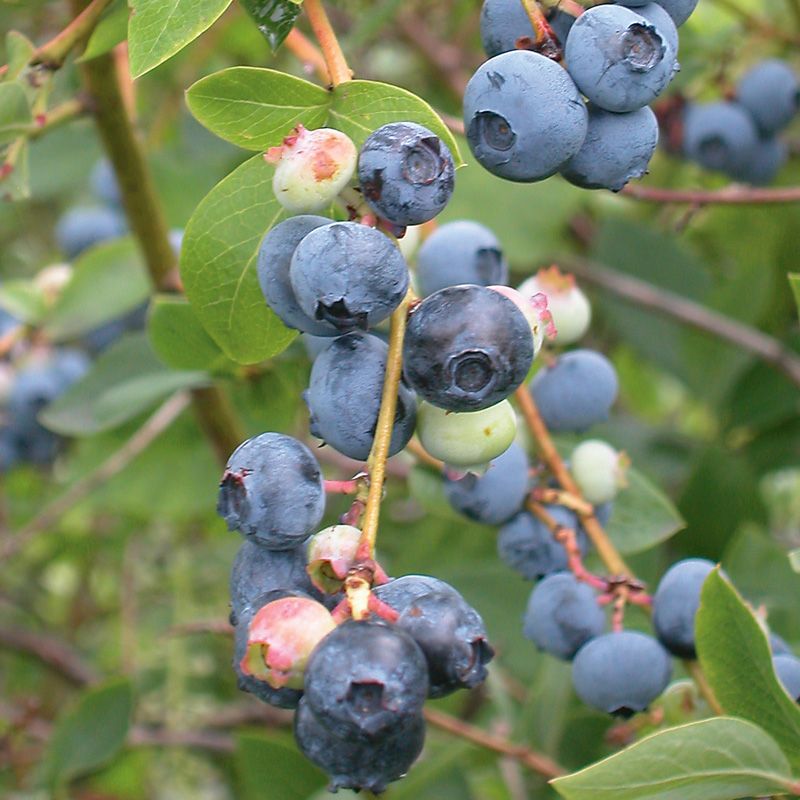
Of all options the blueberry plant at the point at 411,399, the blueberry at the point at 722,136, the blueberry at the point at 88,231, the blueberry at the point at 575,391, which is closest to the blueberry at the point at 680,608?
the blueberry plant at the point at 411,399

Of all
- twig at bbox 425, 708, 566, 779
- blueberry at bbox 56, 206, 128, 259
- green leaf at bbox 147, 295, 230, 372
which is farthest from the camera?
blueberry at bbox 56, 206, 128, 259

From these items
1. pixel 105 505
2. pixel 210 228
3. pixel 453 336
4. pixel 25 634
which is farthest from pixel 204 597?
pixel 453 336

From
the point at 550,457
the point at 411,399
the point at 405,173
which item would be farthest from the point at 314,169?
the point at 550,457

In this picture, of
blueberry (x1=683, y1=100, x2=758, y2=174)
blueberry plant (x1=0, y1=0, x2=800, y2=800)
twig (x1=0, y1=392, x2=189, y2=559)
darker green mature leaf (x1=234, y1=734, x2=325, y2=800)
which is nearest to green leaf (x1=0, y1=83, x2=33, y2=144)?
blueberry plant (x1=0, y1=0, x2=800, y2=800)

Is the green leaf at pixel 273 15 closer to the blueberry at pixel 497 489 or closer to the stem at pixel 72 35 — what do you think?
the stem at pixel 72 35

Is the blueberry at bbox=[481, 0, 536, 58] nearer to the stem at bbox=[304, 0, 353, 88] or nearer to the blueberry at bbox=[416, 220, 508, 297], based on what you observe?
A: the stem at bbox=[304, 0, 353, 88]

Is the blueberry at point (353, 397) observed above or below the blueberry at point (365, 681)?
above
